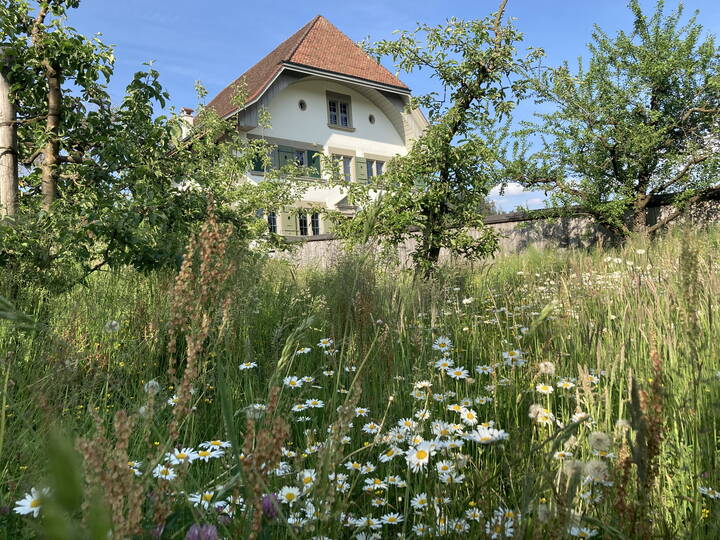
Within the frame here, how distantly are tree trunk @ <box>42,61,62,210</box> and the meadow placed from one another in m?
0.93

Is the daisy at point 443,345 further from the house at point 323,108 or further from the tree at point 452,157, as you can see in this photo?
the house at point 323,108

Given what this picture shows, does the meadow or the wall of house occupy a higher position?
the wall of house

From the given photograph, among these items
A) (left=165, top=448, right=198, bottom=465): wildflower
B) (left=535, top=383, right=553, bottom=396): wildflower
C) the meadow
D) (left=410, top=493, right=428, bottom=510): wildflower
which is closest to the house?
the meadow

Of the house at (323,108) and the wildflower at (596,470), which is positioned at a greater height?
the house at (323,108)

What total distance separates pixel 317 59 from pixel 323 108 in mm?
2068

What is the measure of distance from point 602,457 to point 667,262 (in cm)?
281

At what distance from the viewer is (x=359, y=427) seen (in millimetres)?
2037

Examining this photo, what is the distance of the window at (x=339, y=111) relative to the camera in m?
22.9

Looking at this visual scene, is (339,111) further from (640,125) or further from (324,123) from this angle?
(640,125)

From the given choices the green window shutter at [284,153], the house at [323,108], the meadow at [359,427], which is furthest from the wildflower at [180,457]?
the green window shutter at [284,153]

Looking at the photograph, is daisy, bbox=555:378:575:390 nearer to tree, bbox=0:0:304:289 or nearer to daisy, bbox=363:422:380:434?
daisy, bbox=363:422:380:434

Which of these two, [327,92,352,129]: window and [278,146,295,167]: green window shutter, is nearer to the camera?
[278,146,295,167]: green window shutter

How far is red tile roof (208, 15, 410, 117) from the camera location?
20844mm

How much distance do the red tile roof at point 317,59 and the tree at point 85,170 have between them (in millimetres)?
16470
